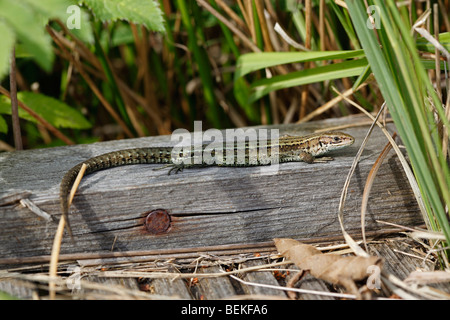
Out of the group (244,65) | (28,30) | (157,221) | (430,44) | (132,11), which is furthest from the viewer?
(244,65)

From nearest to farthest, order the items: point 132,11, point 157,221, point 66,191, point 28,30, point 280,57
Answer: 1. point 28,30
2. point 66,191
3. point 157,221
4. point 132,11
5. point 280,57

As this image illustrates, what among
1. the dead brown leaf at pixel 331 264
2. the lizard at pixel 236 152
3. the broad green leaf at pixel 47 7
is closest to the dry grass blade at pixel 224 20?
the lizard at pixel 236 152

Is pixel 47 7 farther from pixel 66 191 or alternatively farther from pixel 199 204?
pixel 199 204

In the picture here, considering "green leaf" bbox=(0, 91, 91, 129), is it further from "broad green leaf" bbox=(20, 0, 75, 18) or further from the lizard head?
"broad green leaf" bbox=(20, 0, 75, 18)

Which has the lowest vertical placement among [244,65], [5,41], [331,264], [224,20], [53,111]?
[331,264]

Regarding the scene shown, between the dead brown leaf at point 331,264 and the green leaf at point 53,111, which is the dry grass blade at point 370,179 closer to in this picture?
the dead brown leaf at point 331,264

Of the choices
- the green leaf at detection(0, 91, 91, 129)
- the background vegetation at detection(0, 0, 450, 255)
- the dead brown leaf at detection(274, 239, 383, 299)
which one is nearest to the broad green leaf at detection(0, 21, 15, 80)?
the background vegetation at detection(0, 0, 450, 255)

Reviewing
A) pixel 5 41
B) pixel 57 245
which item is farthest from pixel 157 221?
pixel 5 41

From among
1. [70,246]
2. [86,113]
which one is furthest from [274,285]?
[86,113]

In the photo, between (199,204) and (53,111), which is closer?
(199,204)

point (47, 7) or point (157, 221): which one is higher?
point (47, 7)
